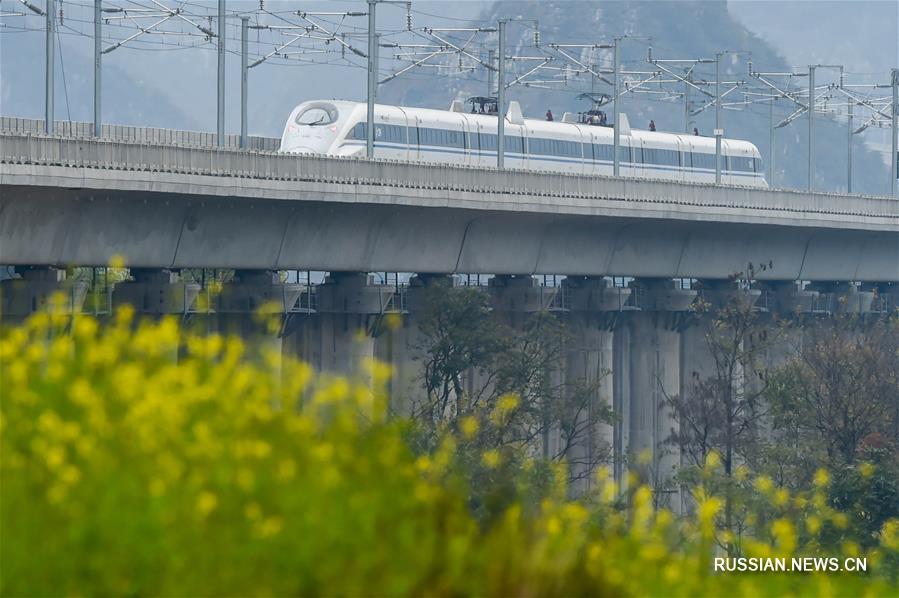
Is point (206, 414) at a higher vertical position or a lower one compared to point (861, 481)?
higher

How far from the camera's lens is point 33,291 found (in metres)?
39.1

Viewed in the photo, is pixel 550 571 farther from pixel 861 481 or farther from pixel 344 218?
pixel 344 218

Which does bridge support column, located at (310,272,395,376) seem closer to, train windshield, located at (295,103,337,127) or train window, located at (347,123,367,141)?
train window, located at (347,123,367,141)

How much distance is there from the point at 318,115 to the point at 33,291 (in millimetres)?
24966

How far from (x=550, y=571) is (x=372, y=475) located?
1.47 m

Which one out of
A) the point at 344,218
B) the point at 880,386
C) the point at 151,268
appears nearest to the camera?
the point at 151,268

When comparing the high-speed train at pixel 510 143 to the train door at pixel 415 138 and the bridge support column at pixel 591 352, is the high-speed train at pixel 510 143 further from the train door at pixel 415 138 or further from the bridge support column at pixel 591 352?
the bridge support column at pixel 591 352

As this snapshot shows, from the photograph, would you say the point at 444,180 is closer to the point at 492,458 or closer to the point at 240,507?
the point at 492,458

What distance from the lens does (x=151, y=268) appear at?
140ft

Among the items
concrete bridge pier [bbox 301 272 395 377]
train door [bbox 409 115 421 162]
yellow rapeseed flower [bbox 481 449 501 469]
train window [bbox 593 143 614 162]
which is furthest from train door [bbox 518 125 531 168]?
yellow rapeseed flower [bbox 481 449 501 469]

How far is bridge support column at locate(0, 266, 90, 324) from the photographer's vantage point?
39.0m

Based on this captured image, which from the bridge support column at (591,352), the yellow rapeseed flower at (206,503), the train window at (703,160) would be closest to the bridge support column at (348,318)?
the bridge support column at (591,352)

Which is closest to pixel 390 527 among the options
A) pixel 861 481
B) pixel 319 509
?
pixel 319 509

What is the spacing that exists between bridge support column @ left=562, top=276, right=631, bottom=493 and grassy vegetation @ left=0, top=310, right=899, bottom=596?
46629mm
